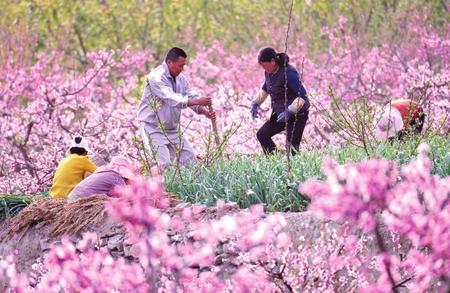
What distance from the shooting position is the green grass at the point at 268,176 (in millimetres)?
8156

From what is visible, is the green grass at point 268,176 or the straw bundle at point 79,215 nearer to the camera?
the green grass at point 268,176

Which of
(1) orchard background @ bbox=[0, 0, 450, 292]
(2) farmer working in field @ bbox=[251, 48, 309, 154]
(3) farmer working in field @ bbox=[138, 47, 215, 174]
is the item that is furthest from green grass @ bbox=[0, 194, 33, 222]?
(2) farmer working in field @ bbox=[251, 48, 309, 154]

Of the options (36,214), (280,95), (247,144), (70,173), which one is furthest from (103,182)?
(247,144)

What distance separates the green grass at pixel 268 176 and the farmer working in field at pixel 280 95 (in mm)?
1464

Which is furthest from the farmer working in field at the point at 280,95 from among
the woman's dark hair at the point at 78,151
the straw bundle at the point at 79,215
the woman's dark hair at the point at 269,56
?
the straw bundle at the point at 79,215

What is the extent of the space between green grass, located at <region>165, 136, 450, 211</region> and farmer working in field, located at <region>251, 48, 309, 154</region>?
1464 millimetres

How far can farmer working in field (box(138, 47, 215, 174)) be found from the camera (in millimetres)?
10562

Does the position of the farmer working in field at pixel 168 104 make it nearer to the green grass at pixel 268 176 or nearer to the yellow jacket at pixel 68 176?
the yellow jacket at pixel 68 176

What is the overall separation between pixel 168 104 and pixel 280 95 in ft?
3.85

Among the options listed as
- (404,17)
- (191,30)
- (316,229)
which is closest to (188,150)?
(316,229)

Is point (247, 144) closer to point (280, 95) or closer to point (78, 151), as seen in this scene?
point (280, 95)

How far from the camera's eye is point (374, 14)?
21.4m

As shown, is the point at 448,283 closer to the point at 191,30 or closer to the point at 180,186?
the point at 180,186

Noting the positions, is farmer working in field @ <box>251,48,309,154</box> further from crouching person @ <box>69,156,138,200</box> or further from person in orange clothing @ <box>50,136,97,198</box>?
crouching person @ <box>69,156,138,200</box>
